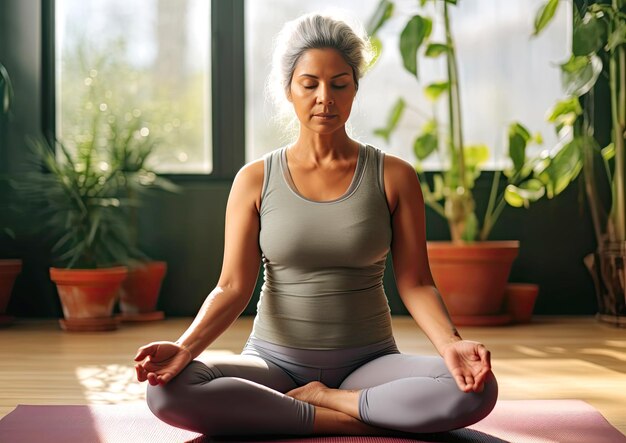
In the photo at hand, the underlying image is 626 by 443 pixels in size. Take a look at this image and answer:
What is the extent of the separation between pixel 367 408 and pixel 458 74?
2.70m

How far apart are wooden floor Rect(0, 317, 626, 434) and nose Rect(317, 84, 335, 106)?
97cm

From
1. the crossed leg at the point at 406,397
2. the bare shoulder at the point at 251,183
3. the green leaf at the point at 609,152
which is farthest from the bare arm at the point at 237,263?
the green leaf at the point at 609,152

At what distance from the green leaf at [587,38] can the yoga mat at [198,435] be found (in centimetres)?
189

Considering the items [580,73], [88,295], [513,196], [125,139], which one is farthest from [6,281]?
[580,73]

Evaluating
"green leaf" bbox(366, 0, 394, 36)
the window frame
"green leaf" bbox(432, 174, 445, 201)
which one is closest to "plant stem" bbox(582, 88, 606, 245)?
"green leaf" bbox(432, 174, 445, 201)

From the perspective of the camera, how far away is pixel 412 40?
153 inches

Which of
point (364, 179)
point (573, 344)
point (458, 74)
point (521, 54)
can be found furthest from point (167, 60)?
point (364, 179)

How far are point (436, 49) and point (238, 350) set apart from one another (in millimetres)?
1606

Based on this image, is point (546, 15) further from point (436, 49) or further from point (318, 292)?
point (318, 292)

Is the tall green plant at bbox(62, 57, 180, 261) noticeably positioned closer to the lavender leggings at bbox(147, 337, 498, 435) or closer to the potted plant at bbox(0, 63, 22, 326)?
the potted plant at bbox(0, 63, 22, 326)

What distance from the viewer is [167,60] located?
14.2 feet

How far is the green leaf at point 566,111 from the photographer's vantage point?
409 centimetres

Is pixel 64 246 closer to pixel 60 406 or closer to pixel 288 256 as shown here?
pixel 60 406

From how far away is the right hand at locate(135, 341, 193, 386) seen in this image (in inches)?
68.9
